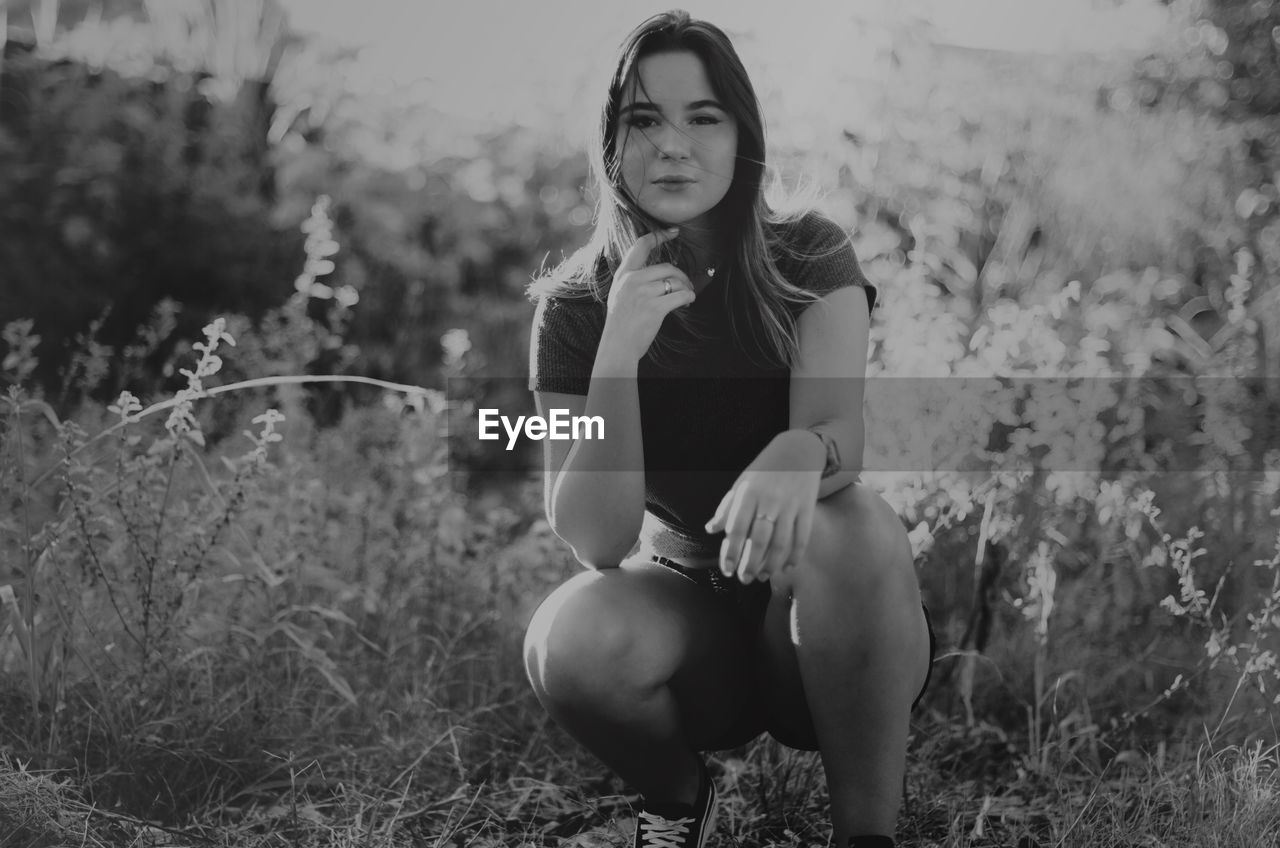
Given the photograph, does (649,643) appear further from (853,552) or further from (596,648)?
(853,552)

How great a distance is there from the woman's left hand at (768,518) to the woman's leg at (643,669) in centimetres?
25

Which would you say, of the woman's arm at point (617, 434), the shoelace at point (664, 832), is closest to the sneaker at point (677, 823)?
the shoelace at point (664, 832)

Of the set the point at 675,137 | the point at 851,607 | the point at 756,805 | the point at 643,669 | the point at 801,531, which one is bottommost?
the point at 756,805

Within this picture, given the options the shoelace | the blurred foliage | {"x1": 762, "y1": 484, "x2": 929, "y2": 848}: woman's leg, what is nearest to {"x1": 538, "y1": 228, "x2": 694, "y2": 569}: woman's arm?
{"x1": 762, "y1": 484, "x2": 929, "y2": 848}: woman's leg

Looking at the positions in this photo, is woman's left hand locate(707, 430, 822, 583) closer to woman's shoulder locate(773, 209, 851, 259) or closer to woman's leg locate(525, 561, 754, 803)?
woman's leg locate(525, 561, 754, 803)

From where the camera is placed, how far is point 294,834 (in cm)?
160

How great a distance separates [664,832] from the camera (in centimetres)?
153

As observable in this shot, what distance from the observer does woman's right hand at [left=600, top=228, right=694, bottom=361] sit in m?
1.48

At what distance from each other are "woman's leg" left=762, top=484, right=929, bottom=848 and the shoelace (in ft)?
0.68

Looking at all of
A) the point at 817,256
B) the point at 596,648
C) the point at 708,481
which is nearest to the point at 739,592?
the point at 708,481

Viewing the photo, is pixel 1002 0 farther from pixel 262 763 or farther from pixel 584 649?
pixel 262 763

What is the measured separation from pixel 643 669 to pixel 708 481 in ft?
1.08

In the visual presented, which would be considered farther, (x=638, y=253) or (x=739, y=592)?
(x=739, y=592)

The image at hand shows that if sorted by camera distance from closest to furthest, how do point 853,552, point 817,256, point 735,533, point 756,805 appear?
1. point 735,533
2. point 853,552
3. point 817,256
4. point 756,805
